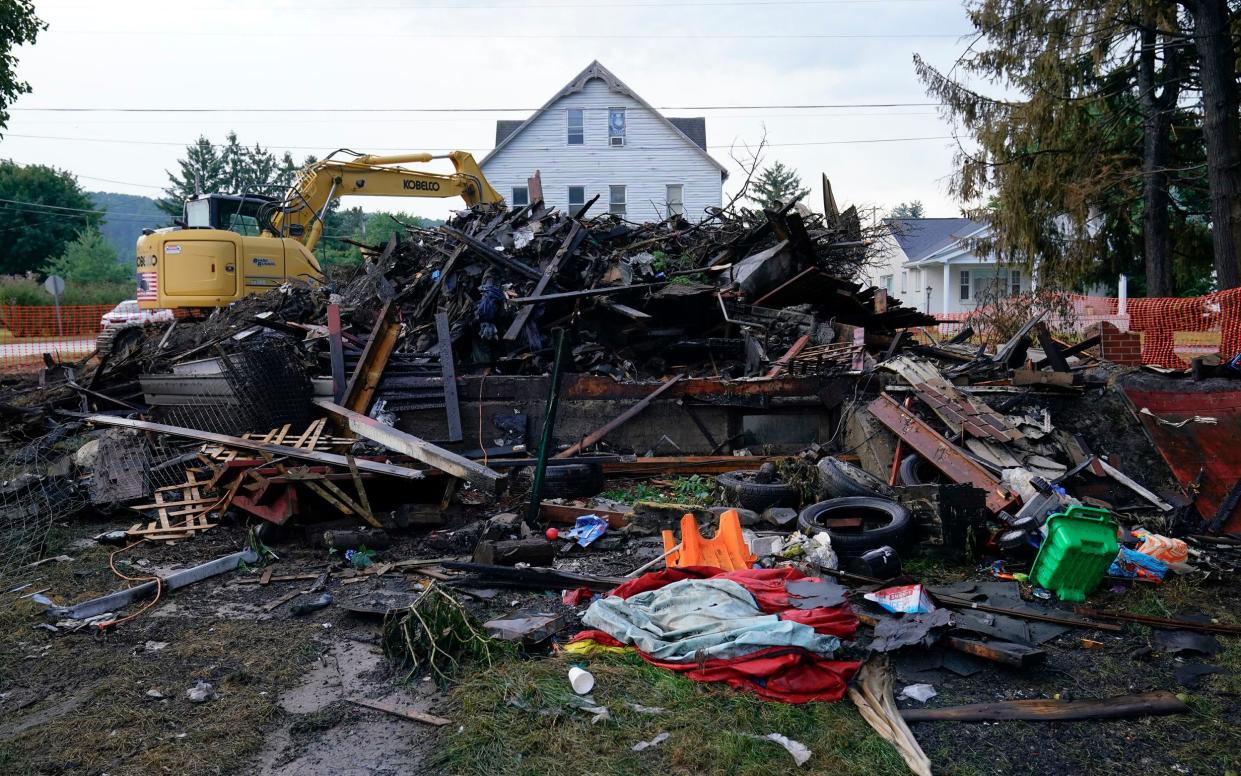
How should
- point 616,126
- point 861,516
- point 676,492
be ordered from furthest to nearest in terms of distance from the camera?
point 616,126 < point 676,492 < point 861,516

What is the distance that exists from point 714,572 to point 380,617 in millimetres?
2192

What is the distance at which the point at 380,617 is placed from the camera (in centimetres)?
550

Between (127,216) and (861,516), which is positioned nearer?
(861,516)

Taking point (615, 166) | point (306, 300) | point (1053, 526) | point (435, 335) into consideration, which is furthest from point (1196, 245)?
point (615, 166)

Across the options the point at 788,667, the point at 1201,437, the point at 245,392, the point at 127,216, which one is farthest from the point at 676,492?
the point at 127,216

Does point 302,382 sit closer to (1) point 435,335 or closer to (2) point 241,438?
(2) point 241,438

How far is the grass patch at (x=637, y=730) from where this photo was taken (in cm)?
364

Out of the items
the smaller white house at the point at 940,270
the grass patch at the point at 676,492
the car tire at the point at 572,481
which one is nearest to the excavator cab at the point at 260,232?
the car tire at the point at 572,481

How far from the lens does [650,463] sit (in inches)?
362

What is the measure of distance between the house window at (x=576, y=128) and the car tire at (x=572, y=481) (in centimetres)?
2420

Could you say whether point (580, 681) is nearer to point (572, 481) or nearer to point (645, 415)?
point (572, 481)

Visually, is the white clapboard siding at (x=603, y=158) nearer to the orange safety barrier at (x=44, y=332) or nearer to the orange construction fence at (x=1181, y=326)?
the orange safety barrier at (x=44, y=332)

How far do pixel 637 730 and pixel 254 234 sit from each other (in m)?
14.1

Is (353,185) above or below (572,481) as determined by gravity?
above
